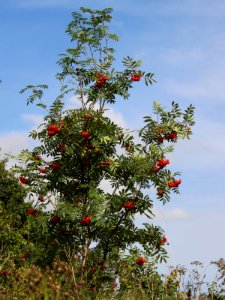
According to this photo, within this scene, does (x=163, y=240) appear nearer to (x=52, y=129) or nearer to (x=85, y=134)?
(x=85, y=134)

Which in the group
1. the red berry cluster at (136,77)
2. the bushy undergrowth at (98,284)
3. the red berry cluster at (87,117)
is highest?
the red berry cluster at (136,77)

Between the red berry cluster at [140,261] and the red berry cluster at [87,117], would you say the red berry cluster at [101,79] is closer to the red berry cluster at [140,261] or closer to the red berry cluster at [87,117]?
the red berry cluster at [87,117]

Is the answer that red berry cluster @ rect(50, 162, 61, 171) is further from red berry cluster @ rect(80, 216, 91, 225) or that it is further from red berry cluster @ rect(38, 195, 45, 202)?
red berry cluster @ rect(80, 216, 91, 225)

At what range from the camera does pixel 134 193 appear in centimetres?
1134

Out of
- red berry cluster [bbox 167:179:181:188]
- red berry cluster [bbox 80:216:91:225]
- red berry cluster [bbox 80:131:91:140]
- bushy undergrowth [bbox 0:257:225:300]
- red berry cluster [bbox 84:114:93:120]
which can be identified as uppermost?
red berry cluster [bbox 84:114:93:120]

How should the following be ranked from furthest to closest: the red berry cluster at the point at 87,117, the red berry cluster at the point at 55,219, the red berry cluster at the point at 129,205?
the red berry cluster at the point at 87,117, the red berry cluster at the point at 55,219, the red berry cluster at the point at 129,205

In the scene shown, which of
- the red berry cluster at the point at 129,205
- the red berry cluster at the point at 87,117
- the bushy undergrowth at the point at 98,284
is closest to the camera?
the bushy undergrowth at the point at 98,284

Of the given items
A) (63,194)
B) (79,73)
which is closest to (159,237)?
(63,194)

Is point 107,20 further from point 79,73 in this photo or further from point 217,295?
point 217,295

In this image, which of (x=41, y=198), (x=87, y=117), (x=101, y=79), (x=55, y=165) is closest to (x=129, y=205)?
(x=55, y=165)

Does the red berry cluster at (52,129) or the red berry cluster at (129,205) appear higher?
the red berry cluster at (52,129)

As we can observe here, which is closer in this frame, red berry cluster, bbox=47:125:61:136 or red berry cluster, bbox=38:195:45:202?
red berry cluster, bbox=47:125:61:136

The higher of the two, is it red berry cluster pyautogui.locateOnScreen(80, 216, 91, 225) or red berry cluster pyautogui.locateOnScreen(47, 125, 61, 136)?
red berry cluster pyautogui.locateOnScreen(47, 125, 61, 136)

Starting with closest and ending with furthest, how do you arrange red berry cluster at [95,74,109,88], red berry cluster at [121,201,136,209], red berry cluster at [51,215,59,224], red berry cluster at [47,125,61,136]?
red berry cluster at [121,201,136,209], red berry cluster at [47,125,61,136], red berry cluster at [51,215,59,224], red berry cluster at [95,74,109,88]
